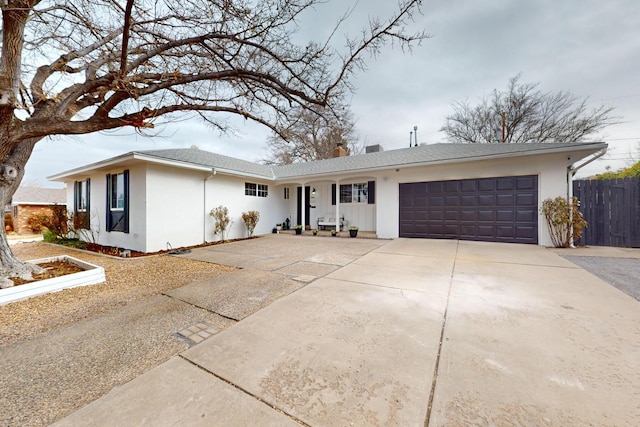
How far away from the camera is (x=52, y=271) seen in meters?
4.43

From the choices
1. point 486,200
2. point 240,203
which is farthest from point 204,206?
point 486,200

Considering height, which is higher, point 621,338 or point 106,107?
point 106,107

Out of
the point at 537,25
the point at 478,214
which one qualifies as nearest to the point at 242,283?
the point at 478,214

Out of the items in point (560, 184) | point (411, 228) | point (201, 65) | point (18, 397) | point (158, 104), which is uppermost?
point (201, 65)

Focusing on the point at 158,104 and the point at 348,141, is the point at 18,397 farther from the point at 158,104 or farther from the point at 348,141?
the point at 348,141

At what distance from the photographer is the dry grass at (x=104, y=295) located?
2660mm

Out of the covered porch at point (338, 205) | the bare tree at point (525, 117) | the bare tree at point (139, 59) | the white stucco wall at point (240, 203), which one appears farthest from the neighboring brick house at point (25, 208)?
the bare tree at point (525, 117)

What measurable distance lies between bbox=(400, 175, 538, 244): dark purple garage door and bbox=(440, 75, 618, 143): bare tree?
187 inches

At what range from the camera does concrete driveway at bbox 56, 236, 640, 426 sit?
143 cm

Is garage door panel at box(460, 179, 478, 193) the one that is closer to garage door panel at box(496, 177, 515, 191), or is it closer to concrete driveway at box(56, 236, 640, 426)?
garage door panel at box(496, 177, 515, 191)

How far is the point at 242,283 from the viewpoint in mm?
3951

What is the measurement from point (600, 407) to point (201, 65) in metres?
6.00

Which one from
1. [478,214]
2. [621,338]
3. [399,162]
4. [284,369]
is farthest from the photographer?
[399,162]

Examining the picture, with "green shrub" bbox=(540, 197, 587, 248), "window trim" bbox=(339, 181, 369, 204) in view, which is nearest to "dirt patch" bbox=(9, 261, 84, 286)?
"window trim" bbox=(339, 181, 369, 204)
